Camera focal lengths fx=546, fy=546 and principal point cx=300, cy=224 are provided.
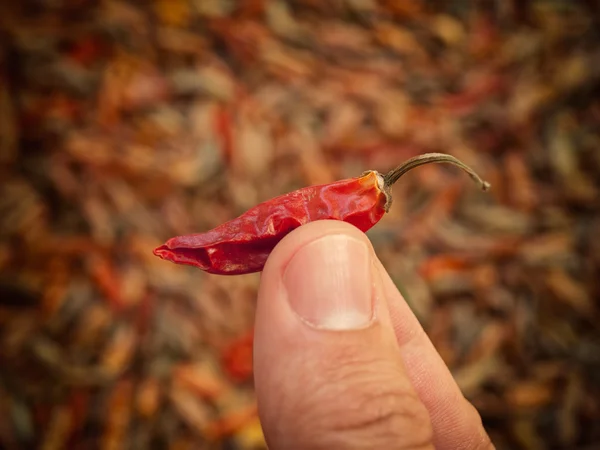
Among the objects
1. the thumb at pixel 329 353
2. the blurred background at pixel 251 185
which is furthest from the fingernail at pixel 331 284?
the blurred background at pixel 251 185

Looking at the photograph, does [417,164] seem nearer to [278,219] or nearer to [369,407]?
[278,219]

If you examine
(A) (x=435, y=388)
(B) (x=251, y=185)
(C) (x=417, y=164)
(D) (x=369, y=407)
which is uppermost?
(C) (x=417, y=164)

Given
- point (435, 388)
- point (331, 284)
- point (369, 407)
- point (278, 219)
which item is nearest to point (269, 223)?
point (278, 219)

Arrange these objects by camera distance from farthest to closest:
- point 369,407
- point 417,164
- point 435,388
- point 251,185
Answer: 1. point 251,185
2. point 435,388
3. point 417,164
4. point 369,407

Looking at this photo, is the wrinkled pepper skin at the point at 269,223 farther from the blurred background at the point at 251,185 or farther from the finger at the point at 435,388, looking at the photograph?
the blurred background at the point at 251,185

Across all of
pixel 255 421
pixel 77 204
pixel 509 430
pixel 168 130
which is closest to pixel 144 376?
pixel 255 421

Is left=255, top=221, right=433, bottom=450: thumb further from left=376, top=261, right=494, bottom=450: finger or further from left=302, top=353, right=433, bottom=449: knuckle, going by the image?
left=376, top=261, right=494, bottom=450: finger

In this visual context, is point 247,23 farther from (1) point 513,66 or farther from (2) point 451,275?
(2) point 451,275

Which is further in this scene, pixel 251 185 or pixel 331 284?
pixel 251 185
